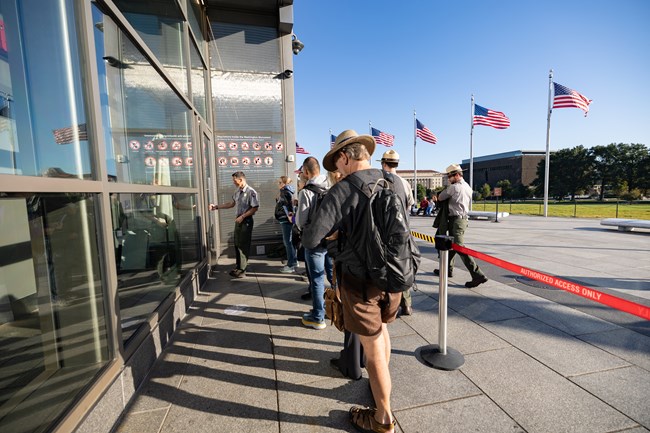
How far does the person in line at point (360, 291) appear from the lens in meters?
1.91

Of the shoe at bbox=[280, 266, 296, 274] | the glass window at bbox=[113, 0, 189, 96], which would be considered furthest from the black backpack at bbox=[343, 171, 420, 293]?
the shoe at bbox=[280, 266, 296, 274]

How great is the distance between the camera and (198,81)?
6.22 meters

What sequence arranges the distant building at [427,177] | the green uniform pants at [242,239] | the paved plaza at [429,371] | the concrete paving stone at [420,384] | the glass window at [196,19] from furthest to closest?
the distant building at [427,177] < the green uniform pants at [242,239] < the glass window at [196,19] < the concrete paving stone at [420,384] < the paved plaza at [429,371]

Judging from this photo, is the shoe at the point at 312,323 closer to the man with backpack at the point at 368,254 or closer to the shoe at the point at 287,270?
the man with backpack at the point at 368,254

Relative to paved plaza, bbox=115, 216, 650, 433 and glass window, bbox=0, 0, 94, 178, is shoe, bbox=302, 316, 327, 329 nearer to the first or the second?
paved plaza, bbox=115, 216, 650, 433

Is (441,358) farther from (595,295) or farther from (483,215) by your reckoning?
(483,215)

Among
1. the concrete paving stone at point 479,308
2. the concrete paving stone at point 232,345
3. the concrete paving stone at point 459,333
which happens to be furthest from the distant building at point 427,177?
the concrete paving stone at point 232,345

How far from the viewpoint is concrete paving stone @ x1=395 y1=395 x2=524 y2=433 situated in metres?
2.07

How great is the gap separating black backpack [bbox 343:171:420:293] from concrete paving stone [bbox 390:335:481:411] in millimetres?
1124

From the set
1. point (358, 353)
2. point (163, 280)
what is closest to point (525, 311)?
point (358, 353)

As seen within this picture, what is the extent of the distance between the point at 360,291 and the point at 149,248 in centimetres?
312

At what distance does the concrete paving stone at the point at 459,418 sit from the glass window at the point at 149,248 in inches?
97.1

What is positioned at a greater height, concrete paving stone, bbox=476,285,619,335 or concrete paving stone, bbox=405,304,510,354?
concrete paving stone, bbox=476,285,619,335

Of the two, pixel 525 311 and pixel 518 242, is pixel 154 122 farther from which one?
pixel 518 242
